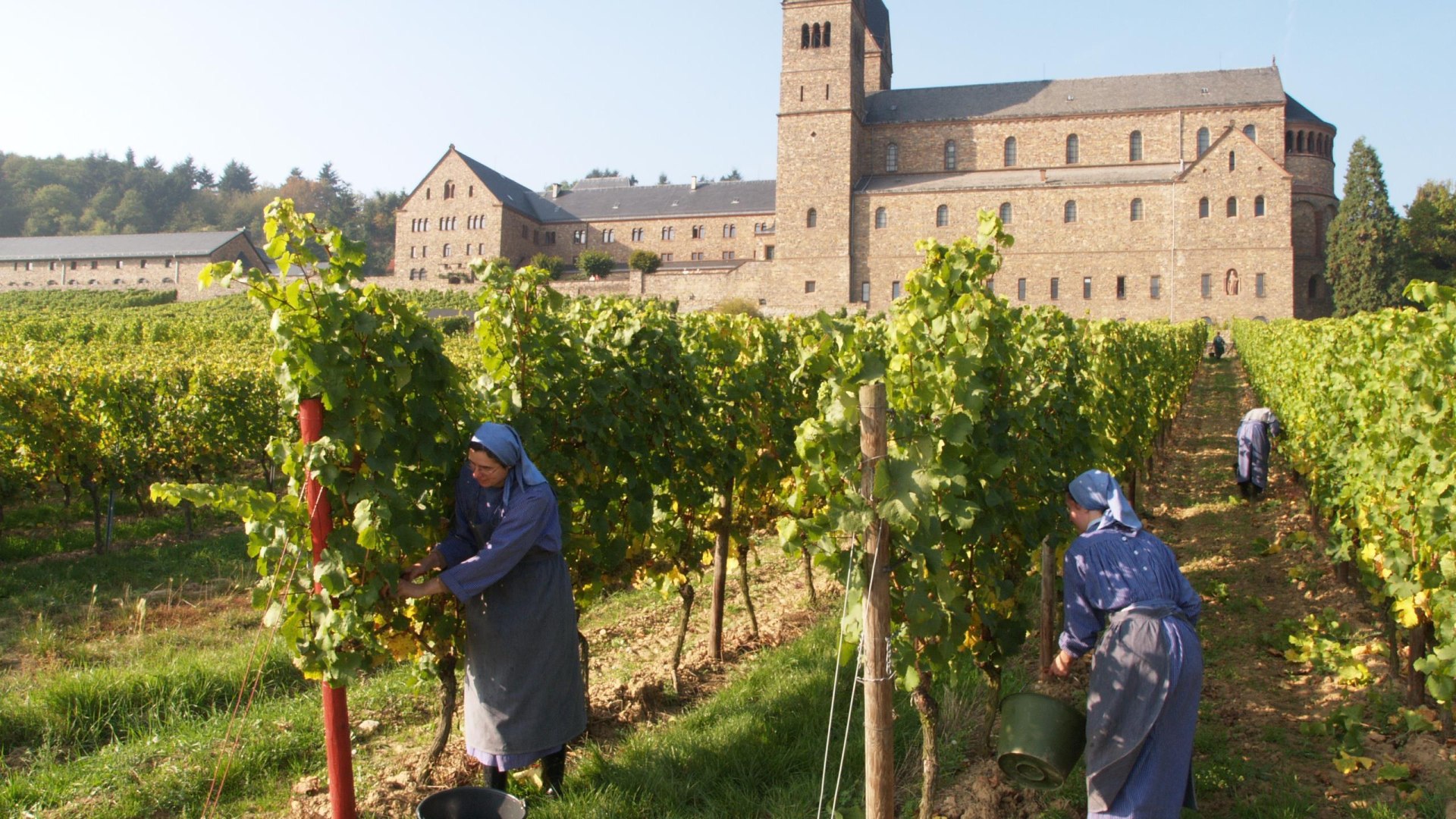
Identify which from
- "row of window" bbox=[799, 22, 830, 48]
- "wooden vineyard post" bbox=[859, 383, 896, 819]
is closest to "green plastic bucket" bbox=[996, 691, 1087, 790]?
"wooden vineyard post" bbox=[859, 383, 896, 819]

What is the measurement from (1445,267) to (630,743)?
60.9m

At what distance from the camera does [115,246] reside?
61969 mm

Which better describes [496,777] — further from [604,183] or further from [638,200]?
[604,183]

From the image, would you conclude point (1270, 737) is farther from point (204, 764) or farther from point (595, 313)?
point (204, 764)

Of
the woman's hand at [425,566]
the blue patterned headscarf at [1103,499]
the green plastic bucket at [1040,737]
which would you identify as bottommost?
the green plastic bucket at [1040,737]

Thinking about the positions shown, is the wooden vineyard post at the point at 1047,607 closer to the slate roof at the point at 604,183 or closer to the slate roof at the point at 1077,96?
the slate roof at the point at 1077,96

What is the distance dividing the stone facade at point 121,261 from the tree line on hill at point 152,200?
1010 inches

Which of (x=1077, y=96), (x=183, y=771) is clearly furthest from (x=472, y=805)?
(x=1077, y=96)

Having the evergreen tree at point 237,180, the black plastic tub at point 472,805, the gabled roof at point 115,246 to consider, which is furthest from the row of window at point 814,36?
the evergreen tree at point 237,180

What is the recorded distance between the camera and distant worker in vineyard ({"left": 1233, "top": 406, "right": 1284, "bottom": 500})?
10.7 metres

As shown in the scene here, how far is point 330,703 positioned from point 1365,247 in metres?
53.6

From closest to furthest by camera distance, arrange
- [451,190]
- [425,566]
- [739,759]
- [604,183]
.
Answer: [425,566], [739,759], [451,190], [604,183]

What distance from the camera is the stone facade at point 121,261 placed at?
194 feet

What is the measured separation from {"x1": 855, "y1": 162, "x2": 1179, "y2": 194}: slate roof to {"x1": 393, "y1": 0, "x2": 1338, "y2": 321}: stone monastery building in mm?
148
